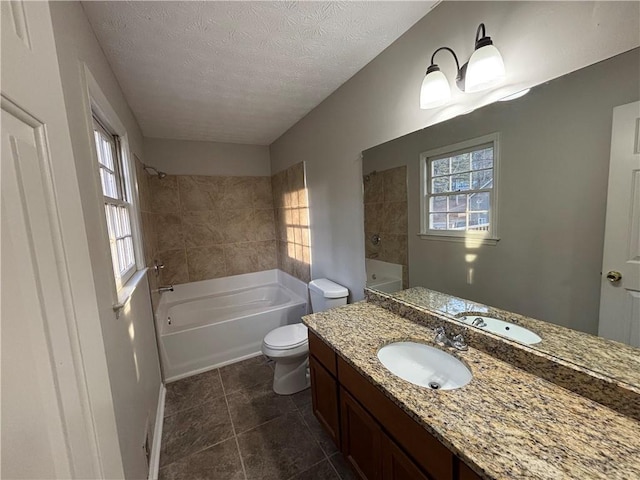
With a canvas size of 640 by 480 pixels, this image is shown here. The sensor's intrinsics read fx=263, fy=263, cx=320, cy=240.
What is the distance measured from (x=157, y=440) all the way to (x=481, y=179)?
2447mm

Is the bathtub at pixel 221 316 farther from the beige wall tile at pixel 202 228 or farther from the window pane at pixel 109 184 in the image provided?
the window pane at pixel 109 184

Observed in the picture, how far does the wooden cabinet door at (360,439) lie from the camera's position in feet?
3.58

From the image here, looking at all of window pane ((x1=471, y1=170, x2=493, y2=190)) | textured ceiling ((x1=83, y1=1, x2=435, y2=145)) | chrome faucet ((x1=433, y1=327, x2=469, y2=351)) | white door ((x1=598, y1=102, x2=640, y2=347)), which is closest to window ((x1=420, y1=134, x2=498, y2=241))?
window pane ((x1=471, y1=170, x2=493, y2=190))

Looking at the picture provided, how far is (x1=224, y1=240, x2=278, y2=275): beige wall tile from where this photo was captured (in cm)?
351

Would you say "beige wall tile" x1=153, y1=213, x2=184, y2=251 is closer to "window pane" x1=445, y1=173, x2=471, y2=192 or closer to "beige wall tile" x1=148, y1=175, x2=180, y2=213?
"beige wall tile" x1=148, y1=175, x2=180, y2=213

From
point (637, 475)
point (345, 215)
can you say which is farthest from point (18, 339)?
point (345, 215)

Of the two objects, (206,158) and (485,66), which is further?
(206,158)

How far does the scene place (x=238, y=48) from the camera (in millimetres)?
1499

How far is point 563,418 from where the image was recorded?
77cm

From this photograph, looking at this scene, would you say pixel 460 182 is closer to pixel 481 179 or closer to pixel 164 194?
pixel 481 179

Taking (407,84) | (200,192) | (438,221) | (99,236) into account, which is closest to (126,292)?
(99,236)

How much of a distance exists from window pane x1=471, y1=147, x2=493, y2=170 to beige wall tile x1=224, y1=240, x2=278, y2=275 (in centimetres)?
295

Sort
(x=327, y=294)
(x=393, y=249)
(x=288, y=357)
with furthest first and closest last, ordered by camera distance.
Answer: (x=327, y=294) < (x=288, y=357) < (x=393, y=249)

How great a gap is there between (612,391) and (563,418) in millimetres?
191
